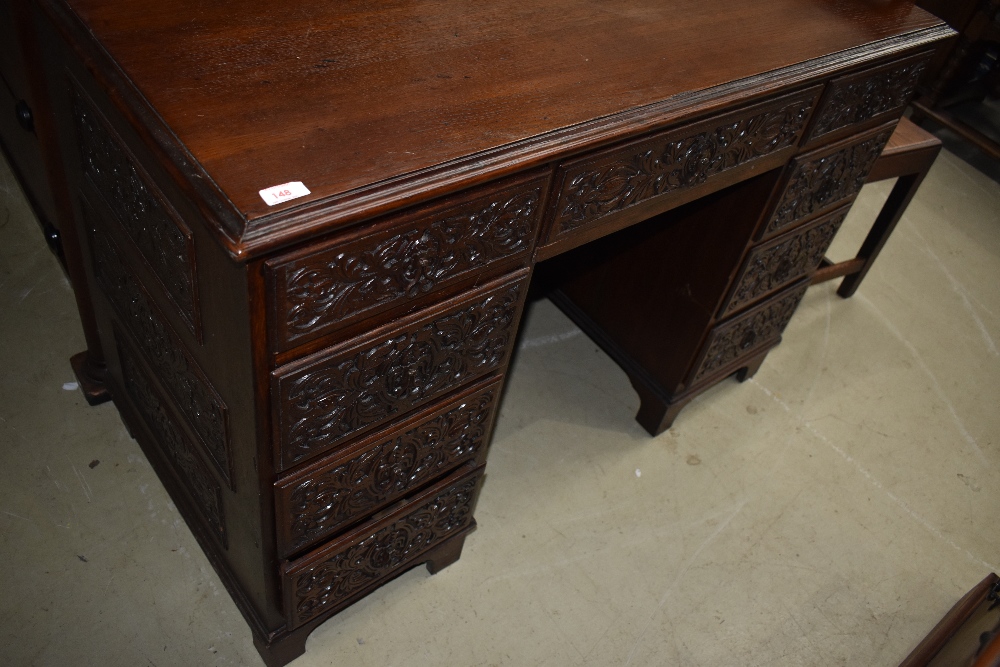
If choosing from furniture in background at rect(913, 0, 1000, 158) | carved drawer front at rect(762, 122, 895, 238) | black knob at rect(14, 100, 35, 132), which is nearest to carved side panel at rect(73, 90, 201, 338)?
black knob at rect(14, 100, 35, 132)

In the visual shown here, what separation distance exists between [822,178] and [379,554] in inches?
40.9

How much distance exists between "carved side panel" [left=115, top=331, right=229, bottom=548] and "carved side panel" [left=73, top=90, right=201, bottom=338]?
1.14 feet

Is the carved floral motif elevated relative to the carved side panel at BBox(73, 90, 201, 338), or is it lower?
lower

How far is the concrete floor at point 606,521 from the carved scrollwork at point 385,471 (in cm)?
38

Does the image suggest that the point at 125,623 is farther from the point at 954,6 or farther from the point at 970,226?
the point at 954,6

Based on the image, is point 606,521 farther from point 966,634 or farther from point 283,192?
point 283,192

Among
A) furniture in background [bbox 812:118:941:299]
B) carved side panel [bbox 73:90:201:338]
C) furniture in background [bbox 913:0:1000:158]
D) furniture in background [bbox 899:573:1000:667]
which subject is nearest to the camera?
carved side panel [bbox 73:90:201:338]

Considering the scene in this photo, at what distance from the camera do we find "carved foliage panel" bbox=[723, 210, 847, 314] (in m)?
1.63

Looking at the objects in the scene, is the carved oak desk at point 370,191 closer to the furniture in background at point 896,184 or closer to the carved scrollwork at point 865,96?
the carved scrollwork at point 865,96

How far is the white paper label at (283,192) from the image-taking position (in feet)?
2.66

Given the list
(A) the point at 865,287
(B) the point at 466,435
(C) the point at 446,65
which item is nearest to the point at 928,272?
(A) the point at 865,287

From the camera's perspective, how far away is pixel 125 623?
56.1 inches

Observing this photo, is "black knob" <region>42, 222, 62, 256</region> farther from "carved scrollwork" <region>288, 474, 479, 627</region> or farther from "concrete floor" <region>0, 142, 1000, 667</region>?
"carved scrollwork" <region>288, 474, 479, 627</region>

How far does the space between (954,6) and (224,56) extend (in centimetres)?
278
